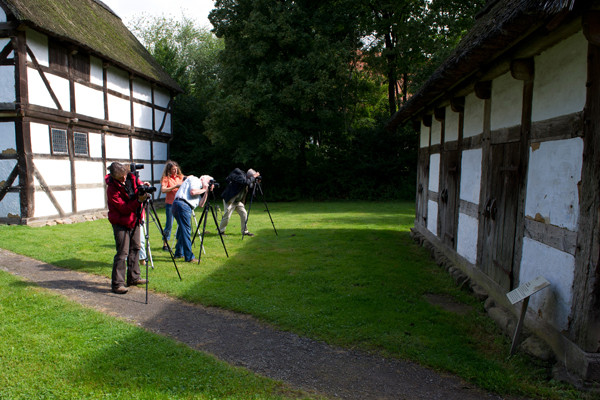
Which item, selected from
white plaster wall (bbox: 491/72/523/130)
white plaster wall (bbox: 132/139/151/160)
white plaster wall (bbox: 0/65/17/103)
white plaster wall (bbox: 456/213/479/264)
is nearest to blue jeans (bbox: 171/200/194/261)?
white plaster wall (bbox: 456/213/479/264)

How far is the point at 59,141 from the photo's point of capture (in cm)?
1234

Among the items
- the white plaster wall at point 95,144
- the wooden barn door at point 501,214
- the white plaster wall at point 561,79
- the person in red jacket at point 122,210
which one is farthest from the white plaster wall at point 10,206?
the white plaster wall at point 561,79

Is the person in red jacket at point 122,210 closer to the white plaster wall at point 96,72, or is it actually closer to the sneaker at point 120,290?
the sneaker at point 120,290

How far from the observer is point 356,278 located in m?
6.54

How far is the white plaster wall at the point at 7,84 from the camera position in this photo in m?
10.8

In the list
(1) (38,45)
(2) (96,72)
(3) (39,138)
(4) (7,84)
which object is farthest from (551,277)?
(2) (96,72)

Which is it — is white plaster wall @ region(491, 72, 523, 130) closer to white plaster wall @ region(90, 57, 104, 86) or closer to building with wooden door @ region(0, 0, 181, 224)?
building with wooden door @ region(0, 0, 181, 224)

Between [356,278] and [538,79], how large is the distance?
12.5ft

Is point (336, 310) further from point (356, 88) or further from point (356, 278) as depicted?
point (356, 88)

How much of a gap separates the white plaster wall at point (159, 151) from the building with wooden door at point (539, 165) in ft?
48.1

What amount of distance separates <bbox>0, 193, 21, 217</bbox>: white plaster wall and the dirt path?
681 cm

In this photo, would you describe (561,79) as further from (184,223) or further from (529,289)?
(184,223)

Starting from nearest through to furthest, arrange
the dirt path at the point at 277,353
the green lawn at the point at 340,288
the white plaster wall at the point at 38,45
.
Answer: the dirt path at the point at 277,353, the green lawn at the point at 340,288, the white plaster wall at the point at 38,45

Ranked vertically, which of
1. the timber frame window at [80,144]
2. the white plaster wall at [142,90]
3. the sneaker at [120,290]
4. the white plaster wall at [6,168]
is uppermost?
the white plaster wall at [142,90]
